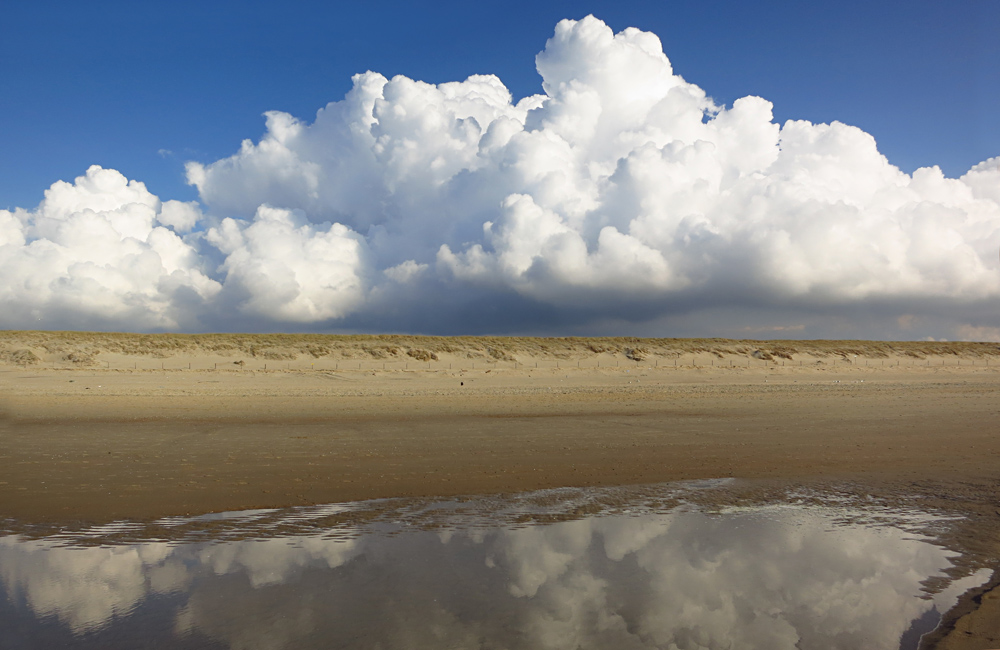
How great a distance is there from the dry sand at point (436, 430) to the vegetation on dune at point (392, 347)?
18.2 inches

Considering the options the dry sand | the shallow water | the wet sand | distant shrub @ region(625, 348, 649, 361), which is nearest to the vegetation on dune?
distant shrub @ region(625, 348, 649, 361)

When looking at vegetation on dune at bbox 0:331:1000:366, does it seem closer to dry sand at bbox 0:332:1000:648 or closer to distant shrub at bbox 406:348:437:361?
distant shrub at bbox 406:348:437:361

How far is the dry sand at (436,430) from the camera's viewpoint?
1012cm

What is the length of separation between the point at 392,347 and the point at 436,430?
2365cm

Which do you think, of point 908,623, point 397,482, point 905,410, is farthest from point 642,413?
point 908,623

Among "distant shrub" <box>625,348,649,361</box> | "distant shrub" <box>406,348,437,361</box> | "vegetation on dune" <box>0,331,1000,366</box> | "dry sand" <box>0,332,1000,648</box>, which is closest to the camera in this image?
"dry sand" <box>0,332,1000,648</box>

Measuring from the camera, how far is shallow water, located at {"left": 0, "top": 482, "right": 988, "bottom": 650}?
5234 millimetres

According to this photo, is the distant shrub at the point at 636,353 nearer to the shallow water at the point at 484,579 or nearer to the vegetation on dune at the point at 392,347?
the vegetation on dune at the point at 392,347

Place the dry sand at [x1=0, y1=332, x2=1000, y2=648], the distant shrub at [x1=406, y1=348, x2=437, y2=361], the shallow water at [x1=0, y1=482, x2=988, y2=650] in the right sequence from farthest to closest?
the distant shrub at [x1=406, y1=348, x2=437, y2=361]
the dry sand at [x1=0, y1=332, x2=1000, y2=648]
the shallow water at [x1=0, y1=482, x2=988, y2=650]

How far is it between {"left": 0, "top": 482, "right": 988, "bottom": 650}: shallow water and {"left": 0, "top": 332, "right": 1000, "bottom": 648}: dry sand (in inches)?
34.5

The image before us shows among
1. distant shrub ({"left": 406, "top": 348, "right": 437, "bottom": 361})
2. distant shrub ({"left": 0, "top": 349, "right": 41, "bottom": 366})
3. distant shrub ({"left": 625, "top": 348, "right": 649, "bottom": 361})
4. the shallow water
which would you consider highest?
distant shrub ({"left": 625, "top": 348, "right": 649, "bottom": 361})

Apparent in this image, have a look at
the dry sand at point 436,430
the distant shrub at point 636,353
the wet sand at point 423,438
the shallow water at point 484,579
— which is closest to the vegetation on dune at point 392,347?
the distant shrub at point 636,353

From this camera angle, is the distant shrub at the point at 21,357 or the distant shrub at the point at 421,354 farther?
the distant shrub at the point at 421,354

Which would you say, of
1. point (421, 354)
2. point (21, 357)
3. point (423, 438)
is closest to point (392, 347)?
point (421, 354)
